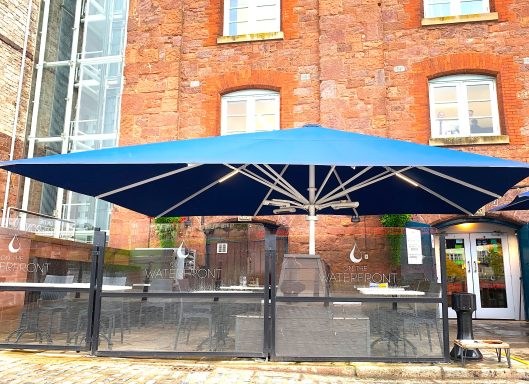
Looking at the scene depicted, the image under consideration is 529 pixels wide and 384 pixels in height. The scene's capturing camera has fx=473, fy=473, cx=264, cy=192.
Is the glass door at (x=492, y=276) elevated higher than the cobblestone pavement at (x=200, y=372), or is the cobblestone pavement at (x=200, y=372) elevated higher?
the glass door at (x=492, y=276)

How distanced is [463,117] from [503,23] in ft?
7.81

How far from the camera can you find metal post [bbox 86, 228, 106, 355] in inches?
223

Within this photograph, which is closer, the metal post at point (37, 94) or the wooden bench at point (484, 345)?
the wooden bench at point (484, 345)

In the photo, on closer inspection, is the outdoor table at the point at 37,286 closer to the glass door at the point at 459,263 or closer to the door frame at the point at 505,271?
the door frame at the point at 505,271

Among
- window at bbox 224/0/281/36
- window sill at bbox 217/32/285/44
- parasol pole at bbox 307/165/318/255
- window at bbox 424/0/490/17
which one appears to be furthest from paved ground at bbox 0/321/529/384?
window at bbox 224/0/281/36

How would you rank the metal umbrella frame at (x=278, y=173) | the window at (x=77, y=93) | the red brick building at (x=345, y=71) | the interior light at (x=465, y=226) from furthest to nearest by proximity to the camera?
the window at (x=77, y=93)
the interior light at (x=465, y=226)
the red brick building at (x=345, y=71)
the metal umbrella frame at (x=278, y=173)

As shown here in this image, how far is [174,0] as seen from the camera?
12.4 meters

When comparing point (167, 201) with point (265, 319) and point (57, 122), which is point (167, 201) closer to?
point (265, 319)

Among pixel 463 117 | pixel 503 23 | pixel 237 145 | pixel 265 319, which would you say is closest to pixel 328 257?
pixel 265 319

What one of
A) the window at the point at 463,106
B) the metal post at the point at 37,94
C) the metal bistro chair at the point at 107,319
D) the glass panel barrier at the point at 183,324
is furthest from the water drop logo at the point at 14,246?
the window at the point at 463,106

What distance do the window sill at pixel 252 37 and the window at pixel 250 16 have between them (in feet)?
1.21

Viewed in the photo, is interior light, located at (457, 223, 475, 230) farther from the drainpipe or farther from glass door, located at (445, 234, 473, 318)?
the drainpipe

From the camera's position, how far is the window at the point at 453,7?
11.3 m

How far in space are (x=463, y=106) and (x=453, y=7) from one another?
2503 mm
